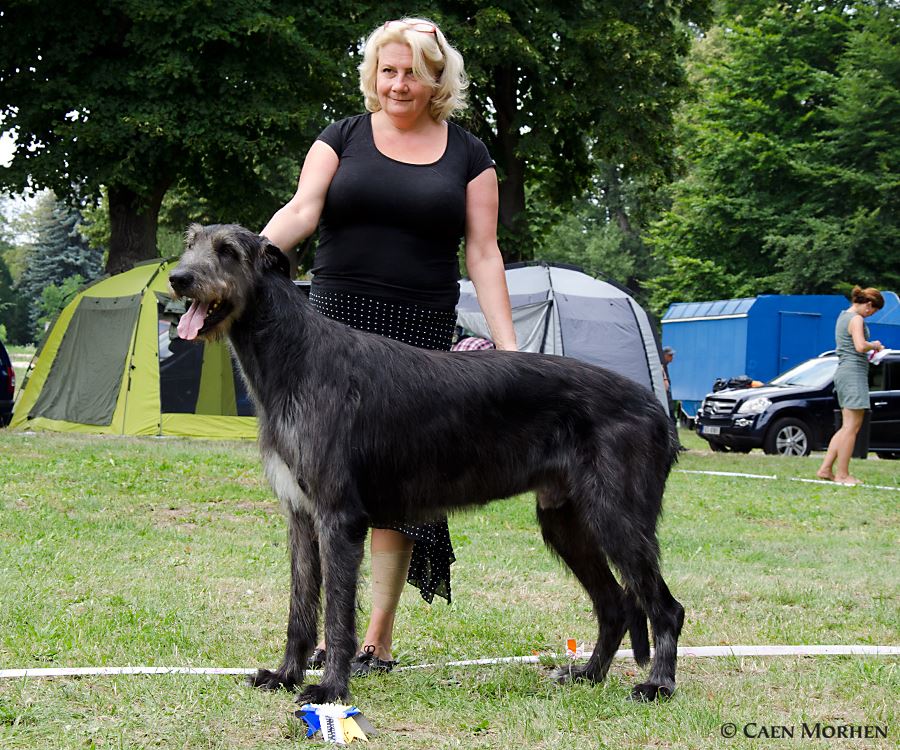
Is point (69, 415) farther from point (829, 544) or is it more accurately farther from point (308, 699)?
point (308, 699)

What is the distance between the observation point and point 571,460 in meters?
4.06

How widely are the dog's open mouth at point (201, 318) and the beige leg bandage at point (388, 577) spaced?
1.39 meters

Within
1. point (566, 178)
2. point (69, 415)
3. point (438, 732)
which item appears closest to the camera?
point (438, 732)

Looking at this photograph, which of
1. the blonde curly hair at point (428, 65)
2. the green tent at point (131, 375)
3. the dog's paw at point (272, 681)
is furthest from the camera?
the green tent at point (131, 375)

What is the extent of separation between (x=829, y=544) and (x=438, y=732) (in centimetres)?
536

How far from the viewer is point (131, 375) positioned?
47.7 ft

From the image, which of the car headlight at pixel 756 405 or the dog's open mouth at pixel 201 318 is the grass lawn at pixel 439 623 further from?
the car headlight at pixel 756 405

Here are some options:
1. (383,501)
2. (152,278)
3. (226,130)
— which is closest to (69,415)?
(152,278)

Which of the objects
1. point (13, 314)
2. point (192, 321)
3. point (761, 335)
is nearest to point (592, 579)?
point (192, 321)

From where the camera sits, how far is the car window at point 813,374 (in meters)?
16.9

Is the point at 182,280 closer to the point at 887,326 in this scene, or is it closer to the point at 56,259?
the point at 887,326

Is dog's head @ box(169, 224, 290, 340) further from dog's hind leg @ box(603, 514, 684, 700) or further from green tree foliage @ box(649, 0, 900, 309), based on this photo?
green tree foliage @ box(649, 0, 900, 309)

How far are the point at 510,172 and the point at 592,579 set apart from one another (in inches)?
701

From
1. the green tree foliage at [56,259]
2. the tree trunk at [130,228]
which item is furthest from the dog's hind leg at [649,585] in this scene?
the green tree foliage at [56,259]
